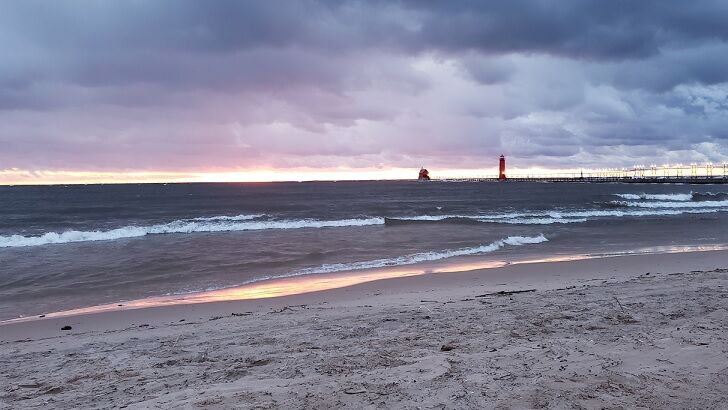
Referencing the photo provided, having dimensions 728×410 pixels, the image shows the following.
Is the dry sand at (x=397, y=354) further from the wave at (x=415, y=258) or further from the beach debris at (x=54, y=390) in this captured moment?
the wave at (x=415, y=258)

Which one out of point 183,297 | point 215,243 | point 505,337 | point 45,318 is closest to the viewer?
point 505,337

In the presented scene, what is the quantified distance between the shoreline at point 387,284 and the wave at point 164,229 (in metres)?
18.4

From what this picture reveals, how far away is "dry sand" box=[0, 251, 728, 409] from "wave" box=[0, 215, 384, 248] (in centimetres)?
1978

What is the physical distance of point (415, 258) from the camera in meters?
18.1

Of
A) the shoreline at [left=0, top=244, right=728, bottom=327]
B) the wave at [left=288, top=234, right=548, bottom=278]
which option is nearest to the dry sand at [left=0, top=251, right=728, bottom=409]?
the shoreline at [left=0, top=244, right=728, bottom=327]

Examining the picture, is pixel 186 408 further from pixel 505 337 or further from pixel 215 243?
pixel 215 243

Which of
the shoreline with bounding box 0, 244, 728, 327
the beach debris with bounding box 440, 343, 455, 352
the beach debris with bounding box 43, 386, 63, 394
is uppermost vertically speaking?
the beach debris with bounding box 440, 343, 455, 352

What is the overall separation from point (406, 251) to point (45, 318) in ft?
43.3

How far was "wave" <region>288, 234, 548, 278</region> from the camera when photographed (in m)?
16.1

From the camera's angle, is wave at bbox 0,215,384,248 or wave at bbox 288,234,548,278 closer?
wave at bbox 288,234,548,278

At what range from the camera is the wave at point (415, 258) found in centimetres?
1606

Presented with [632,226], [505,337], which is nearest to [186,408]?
[505,337]

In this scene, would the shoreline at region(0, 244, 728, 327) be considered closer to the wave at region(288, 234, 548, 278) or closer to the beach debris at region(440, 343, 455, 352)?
the wave at region(288, 234, 548, 278)

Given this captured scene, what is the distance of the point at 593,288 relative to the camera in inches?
407
